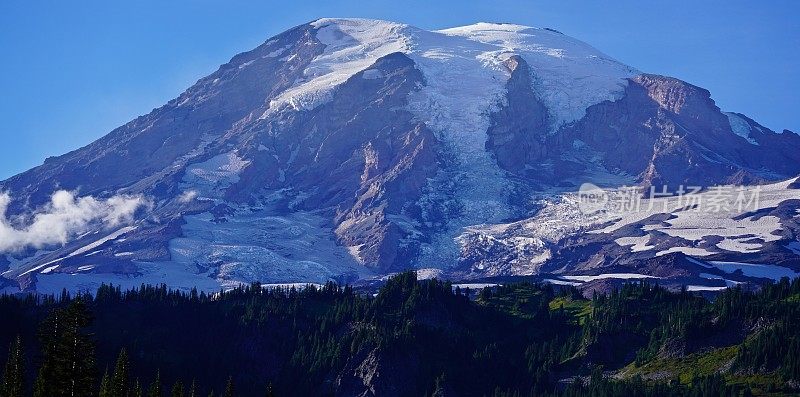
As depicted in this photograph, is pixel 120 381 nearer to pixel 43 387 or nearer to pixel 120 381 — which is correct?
pixel 120 381

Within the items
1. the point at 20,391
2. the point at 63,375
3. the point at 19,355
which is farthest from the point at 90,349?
the point at 19,355

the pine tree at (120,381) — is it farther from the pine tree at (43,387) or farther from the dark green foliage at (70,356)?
the dark green foliage at (70,356)

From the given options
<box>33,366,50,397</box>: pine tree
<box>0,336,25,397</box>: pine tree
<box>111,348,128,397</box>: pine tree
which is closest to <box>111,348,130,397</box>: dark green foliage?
<box>111,348,128,397</box>: pine tree

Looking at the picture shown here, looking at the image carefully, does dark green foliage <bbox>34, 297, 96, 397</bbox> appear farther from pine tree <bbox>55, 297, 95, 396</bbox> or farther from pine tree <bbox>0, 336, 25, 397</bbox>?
pine tree <bbox>0, 336, 25, 397</bbox>

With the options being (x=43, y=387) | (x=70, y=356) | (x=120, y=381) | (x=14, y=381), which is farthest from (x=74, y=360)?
(x=120, y=381)

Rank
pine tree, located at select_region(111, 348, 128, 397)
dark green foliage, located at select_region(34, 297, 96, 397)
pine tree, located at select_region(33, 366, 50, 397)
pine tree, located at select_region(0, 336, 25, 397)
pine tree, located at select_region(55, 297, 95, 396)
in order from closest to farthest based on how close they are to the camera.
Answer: dark green foliage, located at select_region(34, 297, 96, 397), pine tree, located at select_region(55, 297, 95, 396), pine tree, located at select_region(33, 366, 50, 397), pine tree, located at select_region(0, 336, 25, 397), pine tree, located at select_region(111, 348, 128, 397)

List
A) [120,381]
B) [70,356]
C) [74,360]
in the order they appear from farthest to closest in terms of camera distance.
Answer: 1. [120,381]
2. [74,360]
3. [70,356]

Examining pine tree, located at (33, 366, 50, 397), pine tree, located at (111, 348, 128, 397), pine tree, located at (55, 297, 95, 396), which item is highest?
pine tree, located at (55, 297, 95, 396)

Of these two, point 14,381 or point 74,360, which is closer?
point 74,360

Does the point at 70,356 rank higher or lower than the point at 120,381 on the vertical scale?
higher

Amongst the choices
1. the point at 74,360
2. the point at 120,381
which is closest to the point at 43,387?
the point at 74,360

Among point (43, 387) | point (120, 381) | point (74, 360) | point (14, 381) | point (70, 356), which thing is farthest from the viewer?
point (120, 381)

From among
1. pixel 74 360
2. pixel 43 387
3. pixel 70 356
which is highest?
pixel 70 356
